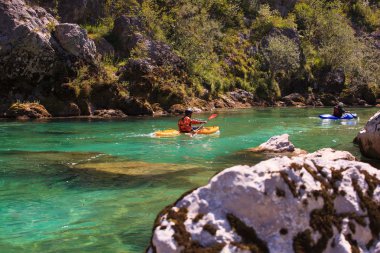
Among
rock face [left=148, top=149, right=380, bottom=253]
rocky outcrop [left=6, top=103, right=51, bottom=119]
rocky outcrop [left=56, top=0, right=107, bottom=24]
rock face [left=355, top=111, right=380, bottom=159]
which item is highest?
rocky outcrop [left=56, top=0, right=107, bottom=24]

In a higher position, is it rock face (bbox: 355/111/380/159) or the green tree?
the green tree

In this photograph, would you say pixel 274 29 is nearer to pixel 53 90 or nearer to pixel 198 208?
pixel 53 90

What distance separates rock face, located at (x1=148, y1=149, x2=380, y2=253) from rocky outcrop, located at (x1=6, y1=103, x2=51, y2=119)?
2740 centimetres

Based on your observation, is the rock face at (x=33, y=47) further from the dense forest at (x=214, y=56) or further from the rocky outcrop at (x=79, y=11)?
the rocky outcrop at (x=79, y=11)

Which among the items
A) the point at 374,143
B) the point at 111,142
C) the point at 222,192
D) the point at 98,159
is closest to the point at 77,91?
the point at 111,142

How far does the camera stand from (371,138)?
14039mm

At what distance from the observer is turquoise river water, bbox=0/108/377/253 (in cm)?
680

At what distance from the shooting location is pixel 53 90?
1267 inches

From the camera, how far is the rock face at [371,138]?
13.8 metres

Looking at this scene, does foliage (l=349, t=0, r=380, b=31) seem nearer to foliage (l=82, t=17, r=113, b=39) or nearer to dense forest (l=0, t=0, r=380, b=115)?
dense forest (l=0, t=0, r=380, b=115)

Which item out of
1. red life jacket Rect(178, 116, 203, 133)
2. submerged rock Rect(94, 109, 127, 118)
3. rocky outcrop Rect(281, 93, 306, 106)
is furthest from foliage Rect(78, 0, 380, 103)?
red life jacket Rect(178, 116, 203, 133)

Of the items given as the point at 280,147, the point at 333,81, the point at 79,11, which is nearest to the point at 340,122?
the point at 280,147

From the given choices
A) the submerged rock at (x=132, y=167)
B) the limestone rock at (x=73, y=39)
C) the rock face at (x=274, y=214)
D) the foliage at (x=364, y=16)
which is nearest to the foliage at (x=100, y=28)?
the limestone rock at (x=73, y=39)

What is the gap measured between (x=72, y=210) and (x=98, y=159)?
6281 millimetres
